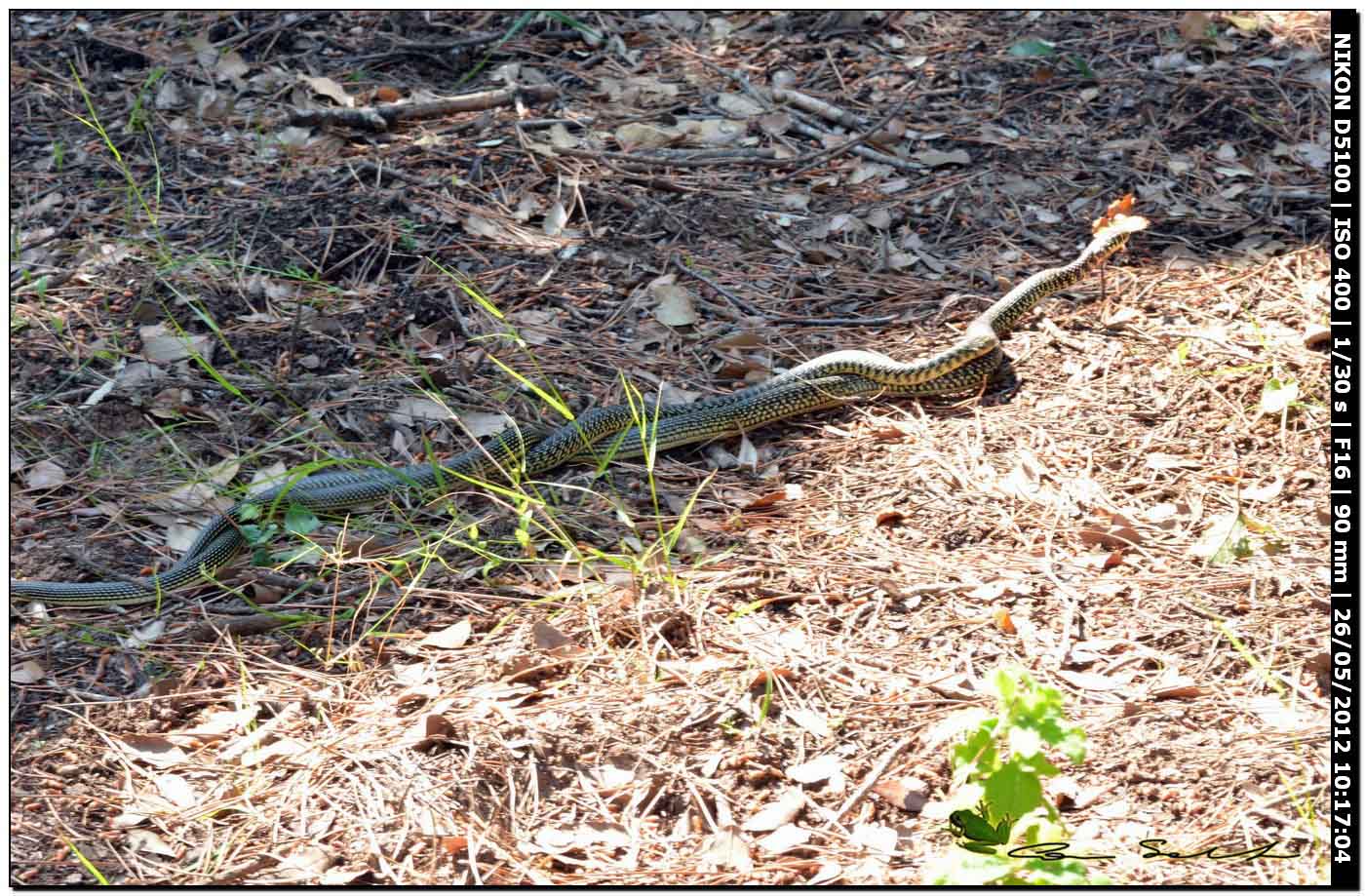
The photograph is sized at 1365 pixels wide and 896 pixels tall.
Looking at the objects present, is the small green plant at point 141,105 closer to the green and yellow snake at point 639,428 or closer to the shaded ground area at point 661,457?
the shaded ground area at point 661,457

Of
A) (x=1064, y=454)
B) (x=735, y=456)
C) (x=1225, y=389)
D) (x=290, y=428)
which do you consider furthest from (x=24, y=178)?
(x=1225, y=389)

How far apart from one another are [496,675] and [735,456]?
4.54 feet

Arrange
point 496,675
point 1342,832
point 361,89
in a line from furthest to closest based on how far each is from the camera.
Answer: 1. point 361,89
2. point 496,675
3. point 1342,832

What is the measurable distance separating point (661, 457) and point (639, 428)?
14cm

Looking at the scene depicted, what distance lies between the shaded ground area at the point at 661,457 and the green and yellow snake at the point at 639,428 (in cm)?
9

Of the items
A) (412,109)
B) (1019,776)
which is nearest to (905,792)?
(1019,776)

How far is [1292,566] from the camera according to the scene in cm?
342

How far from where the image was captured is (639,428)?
14.0 ft

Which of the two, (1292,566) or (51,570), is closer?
(1292,566)

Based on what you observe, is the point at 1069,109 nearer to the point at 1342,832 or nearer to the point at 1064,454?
the point at 1064,454

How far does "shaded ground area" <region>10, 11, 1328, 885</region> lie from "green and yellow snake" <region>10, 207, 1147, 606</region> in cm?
9

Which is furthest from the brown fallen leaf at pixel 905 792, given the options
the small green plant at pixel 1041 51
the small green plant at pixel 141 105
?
the small green plant at pixel 141 105

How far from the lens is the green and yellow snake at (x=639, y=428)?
3.92m
